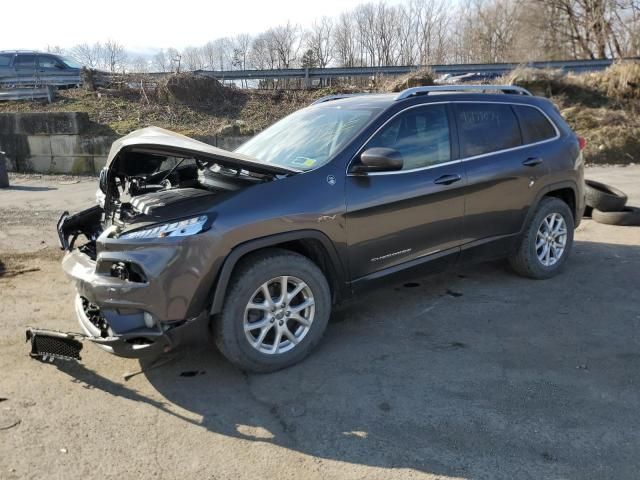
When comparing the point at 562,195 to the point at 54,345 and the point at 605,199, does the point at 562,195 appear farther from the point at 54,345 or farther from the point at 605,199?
the point at 54,345

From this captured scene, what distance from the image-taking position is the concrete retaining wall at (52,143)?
13930mm

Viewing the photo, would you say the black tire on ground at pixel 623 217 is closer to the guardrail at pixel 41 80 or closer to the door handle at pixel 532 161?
the door handle at pixel 532 161

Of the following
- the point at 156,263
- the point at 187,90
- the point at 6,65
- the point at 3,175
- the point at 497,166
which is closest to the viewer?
the point at 156,263

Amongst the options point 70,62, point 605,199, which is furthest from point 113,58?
point 605,199

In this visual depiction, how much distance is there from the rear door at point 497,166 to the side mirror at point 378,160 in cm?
100

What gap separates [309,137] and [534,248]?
251cm

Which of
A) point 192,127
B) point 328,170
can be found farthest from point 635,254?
point 192,127

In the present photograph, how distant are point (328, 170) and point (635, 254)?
4278 mm

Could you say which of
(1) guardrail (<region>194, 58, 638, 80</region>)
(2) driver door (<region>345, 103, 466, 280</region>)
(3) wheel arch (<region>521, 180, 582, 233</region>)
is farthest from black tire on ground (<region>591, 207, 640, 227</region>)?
(1) guardrail (<region>194, 58, 638, 80</region>)

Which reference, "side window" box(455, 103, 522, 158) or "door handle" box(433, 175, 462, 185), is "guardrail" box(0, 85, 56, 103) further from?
"door handle" box(433, 175, 462, 185)

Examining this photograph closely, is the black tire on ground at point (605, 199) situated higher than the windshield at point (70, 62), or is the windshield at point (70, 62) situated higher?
the windshield at point (70, 62)

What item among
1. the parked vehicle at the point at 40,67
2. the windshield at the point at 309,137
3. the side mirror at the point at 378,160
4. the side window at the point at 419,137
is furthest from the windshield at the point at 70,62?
the side mirror at the point at 378,160

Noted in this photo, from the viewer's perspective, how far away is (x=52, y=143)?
1413 centimetres

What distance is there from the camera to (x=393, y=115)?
4246mm
